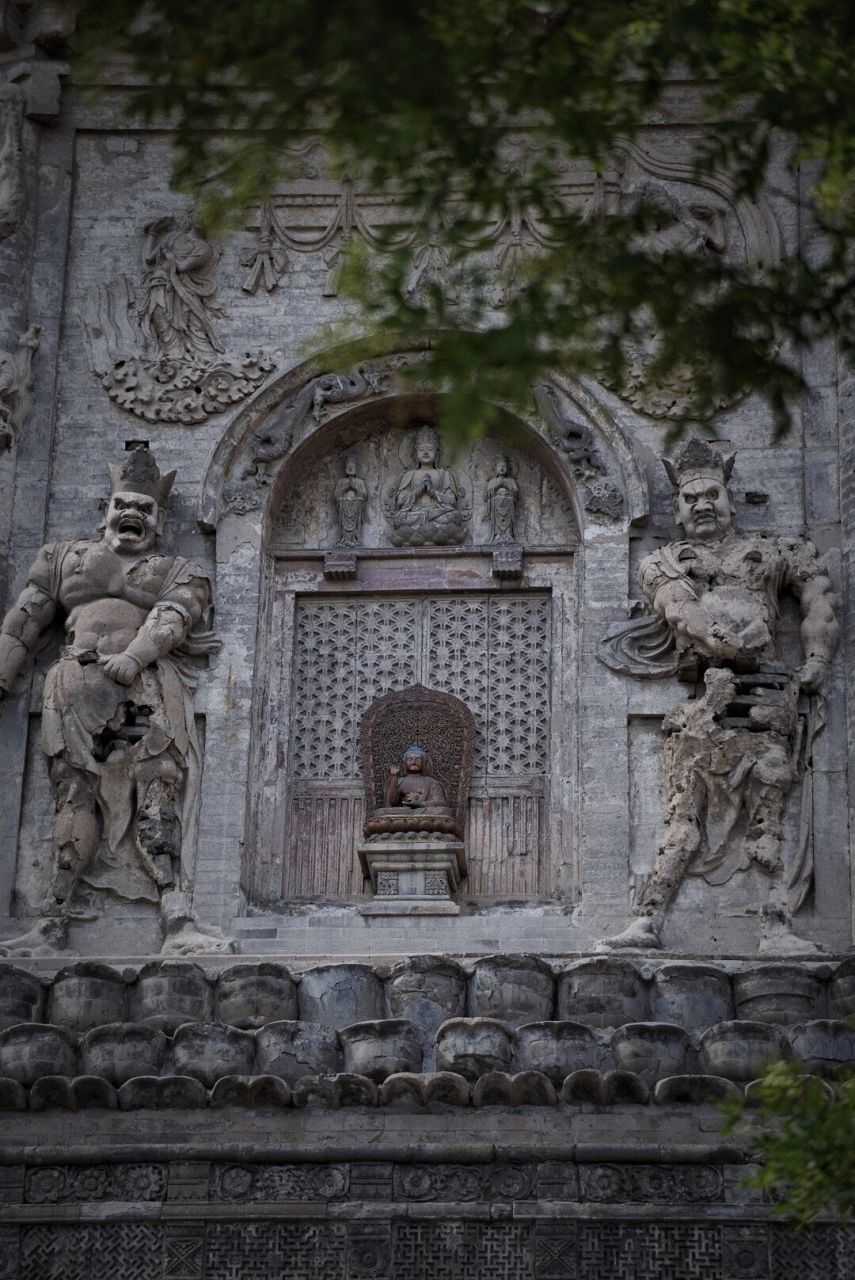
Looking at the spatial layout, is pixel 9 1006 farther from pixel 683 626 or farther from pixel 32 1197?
pixel 683 626

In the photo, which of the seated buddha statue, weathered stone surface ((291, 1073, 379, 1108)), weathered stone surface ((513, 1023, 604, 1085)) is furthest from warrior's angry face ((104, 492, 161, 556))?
weathered stone surface ((513, 1023, 604, 1085))

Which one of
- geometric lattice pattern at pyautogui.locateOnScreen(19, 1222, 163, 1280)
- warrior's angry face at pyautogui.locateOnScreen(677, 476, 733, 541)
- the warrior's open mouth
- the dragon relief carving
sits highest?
the dragon relief carving

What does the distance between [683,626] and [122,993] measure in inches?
194

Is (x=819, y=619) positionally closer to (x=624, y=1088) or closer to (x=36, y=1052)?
(x=624, y=1088)

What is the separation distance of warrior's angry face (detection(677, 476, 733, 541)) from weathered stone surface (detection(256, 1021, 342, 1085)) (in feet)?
17.0

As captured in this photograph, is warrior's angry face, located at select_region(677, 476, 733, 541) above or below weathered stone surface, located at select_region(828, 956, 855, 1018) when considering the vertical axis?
above

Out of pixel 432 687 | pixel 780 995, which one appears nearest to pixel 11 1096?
pixel 780 995

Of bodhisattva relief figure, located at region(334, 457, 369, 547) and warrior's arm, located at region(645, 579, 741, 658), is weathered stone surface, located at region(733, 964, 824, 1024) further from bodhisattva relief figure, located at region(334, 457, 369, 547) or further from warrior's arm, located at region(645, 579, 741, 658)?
bodhisattva relief figure, located at region(334, 457, 369, 547)

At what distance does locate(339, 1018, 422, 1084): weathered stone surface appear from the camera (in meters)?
17.1

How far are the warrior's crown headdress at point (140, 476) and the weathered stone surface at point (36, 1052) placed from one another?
487cm

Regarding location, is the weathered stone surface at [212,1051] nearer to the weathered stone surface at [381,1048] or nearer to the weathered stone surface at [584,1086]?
the weathered stone surface at [381,1048]

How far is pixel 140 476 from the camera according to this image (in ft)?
67.9

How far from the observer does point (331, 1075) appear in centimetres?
1712

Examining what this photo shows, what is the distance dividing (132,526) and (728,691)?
4.74 m
